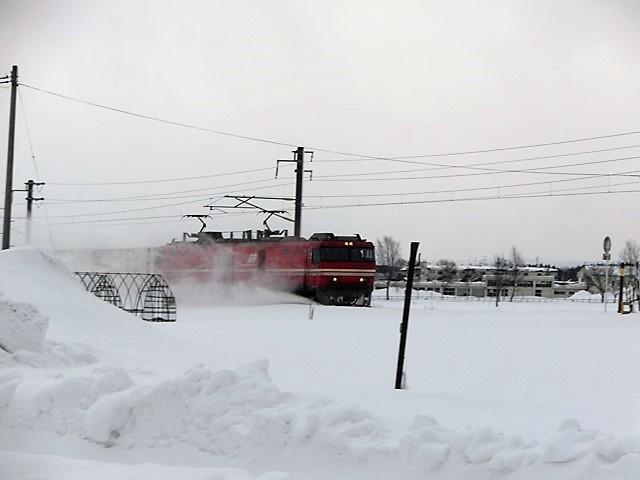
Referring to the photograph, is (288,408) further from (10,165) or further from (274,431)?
(10,165)

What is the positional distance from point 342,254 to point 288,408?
2889 cm

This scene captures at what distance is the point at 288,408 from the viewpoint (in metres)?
7.56

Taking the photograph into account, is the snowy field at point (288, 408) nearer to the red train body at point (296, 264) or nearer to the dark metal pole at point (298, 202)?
the red train body at point (296, 264)

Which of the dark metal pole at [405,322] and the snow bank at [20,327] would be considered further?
the snow bank at [20,327]

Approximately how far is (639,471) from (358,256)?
102 feet

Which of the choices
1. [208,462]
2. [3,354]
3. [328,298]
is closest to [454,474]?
[208,462]

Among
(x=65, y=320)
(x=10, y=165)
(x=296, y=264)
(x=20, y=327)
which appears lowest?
(x=65, y=320)

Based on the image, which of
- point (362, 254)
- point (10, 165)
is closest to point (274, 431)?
point (10, 165)

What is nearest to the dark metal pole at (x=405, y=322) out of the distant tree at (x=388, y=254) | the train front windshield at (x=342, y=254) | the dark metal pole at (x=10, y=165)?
the dark metal pole at (x=10, y=165)

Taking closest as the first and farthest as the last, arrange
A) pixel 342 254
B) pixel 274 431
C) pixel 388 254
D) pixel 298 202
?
pixel 274 431, pixel 342 254, pixel 298 202, pixel 388 254

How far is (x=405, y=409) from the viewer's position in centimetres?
875

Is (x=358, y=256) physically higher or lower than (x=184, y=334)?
higher

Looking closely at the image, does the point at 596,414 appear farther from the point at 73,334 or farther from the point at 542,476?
the point at 73,334

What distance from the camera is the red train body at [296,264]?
36.2 meters
